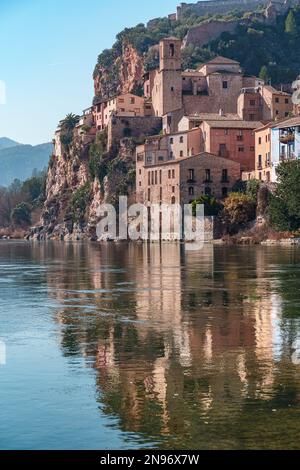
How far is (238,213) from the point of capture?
95.9m

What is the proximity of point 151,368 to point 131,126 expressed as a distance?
11526 centimetres

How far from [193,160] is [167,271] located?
5704 centimetres

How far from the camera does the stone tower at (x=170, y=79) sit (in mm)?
130500

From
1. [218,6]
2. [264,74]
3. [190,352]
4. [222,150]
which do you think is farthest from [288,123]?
[218,6]

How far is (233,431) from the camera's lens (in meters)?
14.5

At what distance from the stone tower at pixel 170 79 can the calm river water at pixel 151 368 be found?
93.8m

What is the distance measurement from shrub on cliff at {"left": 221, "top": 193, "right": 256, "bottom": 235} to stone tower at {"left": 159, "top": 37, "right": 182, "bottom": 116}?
121 feet

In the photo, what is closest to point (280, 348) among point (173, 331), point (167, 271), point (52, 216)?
point (173, 331)

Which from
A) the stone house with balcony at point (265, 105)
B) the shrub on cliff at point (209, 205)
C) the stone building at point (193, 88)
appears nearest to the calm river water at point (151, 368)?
the shrub on cliff at point (209, 205)

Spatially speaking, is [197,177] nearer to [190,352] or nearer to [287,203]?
[287,203]

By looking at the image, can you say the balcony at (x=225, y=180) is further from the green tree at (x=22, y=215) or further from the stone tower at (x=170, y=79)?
the green tree at (x=22, y=215)

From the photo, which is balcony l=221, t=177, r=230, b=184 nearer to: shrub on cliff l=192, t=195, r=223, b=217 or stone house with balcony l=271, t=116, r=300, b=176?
shrub on cliff l=192, t=195, r=223, b=217

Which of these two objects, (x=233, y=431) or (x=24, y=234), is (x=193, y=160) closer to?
(x=24, y=234)

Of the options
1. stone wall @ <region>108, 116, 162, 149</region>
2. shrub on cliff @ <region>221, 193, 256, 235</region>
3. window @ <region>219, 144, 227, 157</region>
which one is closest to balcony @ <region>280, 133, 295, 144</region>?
shrub on cliff @ <region>221, 193, 256, 235</region>
